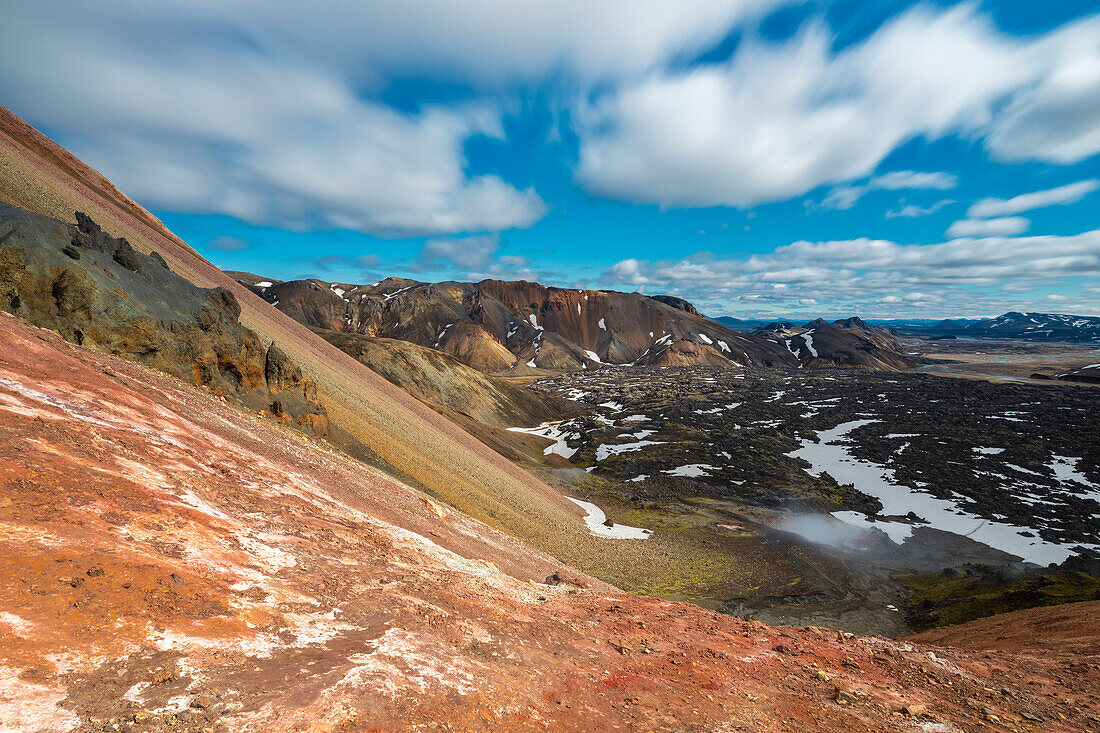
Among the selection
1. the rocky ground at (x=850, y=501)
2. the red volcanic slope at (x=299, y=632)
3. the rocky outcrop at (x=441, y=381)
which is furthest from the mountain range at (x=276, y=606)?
the rocky outcrop at (x=441, y=381)

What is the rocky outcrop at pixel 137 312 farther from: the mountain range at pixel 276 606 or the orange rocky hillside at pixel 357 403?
the orange rocky hillside at pixel 357 403

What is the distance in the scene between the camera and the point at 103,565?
654 centimetres

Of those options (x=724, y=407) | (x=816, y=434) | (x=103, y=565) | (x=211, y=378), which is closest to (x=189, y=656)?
(x=103, y=565)

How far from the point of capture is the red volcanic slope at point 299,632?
5465mm

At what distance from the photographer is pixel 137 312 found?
1975 cm

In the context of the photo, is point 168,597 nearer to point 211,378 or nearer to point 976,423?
point 211,378

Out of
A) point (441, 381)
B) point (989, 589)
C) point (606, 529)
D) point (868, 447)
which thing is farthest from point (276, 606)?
point (868, 447)

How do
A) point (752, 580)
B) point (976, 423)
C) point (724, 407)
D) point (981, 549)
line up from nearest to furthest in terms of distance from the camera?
1. point (752, 580)
2. point (981, 549)
3. point (976, 423)
4. point (724, 407)

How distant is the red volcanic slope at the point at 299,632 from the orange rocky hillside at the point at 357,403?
1331cm

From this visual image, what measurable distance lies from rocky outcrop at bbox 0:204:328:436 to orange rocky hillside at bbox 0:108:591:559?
4813 millimetres

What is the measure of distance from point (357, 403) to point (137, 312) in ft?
50.7

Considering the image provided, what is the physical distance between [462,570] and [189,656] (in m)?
9.10

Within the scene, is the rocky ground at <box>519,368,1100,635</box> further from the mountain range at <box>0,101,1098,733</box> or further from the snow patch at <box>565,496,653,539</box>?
the mountain range at <box>0,101,1098,733</box>

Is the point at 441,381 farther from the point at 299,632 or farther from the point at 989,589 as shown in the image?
the point at 299,632
